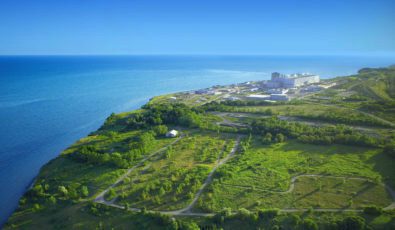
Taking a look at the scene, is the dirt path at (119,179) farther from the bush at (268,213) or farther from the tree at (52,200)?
the bush at (268,213)

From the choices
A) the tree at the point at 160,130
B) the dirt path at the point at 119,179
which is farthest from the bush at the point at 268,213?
the tree at the point at 160,130

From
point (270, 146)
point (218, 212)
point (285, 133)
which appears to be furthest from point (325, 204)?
point (285, 133)

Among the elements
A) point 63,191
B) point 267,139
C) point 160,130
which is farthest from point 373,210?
point 160,130

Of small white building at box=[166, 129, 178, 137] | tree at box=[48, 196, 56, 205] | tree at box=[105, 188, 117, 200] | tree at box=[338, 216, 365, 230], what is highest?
small white building at box=[166, 129, 178, 137]

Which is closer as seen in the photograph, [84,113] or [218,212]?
[218,212]

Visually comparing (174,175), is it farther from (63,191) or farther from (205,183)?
(63,191)

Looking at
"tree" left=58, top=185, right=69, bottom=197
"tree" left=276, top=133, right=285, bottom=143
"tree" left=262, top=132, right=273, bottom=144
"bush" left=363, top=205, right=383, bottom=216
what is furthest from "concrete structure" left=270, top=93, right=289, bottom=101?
"tree" left=58, top=185, right=69, bottom=197

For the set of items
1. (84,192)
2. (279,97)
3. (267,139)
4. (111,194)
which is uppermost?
(279,97)

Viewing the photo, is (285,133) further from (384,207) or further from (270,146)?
(384,207)

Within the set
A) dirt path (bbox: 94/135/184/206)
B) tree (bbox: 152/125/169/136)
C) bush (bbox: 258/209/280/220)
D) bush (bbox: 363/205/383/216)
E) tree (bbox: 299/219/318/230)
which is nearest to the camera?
tree (bbox: 299/219/318/230)

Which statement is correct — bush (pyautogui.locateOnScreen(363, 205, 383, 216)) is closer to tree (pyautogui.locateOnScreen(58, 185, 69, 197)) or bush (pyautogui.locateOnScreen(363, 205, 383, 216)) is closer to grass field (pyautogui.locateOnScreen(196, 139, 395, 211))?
grass field (pyautogui.locateOnScreen(196, 139, 395, 211))

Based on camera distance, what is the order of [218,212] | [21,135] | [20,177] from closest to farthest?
[218,212] → [20,177] → [21,135]
